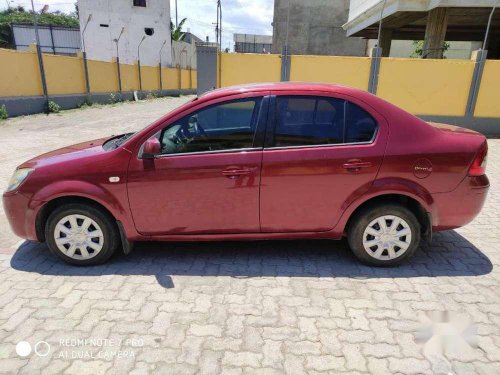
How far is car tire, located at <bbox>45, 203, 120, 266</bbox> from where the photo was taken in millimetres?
3443

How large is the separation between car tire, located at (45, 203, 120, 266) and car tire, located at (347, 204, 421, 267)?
230cm

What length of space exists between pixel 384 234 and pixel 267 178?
4.03 ft

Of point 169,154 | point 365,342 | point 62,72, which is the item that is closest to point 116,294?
point 169,154

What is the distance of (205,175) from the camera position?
3309mm

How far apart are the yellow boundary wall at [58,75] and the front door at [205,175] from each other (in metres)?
12.8

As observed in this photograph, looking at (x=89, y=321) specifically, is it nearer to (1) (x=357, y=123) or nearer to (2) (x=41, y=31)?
(1) (x=357, y=123)

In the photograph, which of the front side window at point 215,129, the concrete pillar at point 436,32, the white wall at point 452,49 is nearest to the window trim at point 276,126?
the front side window at point 215,129

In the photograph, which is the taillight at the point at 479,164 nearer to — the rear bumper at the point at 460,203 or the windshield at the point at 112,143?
the rear bumper at the point at 460,203

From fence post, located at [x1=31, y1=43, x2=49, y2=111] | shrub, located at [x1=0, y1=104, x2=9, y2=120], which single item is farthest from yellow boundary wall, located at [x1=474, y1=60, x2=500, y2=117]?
fence post, located at [x1=31, y1=43, x2=49, y2=111]

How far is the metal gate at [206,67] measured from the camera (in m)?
11.2

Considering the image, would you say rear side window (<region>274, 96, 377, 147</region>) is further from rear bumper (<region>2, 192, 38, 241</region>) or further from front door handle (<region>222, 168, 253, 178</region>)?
rear bumper (<region>2, 192, 38, 241</region>)

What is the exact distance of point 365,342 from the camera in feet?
8.57

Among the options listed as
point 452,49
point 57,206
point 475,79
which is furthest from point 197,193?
point 452,49

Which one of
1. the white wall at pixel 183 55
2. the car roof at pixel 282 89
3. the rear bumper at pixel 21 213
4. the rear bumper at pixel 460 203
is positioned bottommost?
the rear bumper at pixel 21 213
